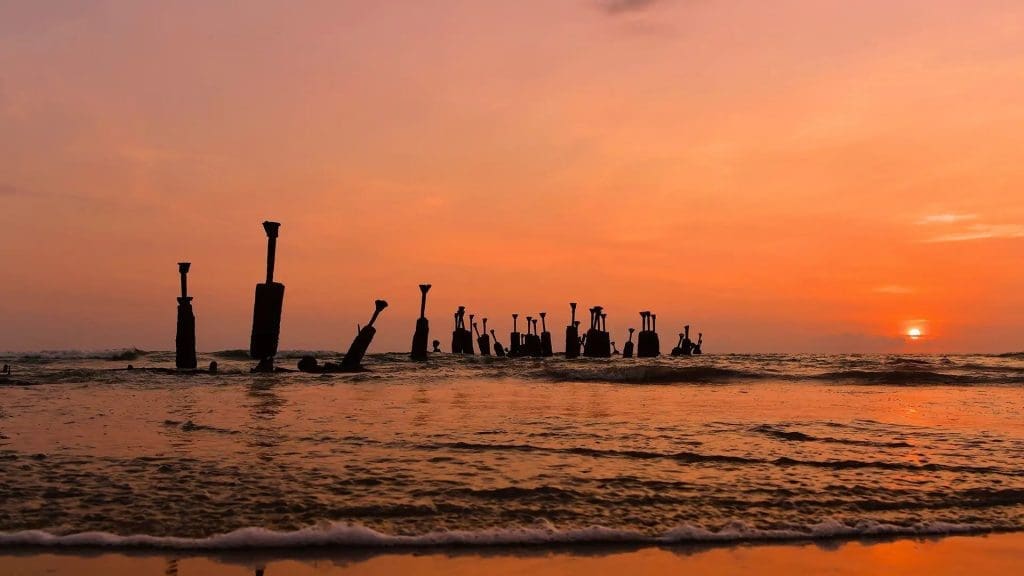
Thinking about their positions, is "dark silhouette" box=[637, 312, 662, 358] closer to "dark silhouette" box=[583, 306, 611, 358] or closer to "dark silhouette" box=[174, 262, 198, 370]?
"dark silhouette" box=[583, 306, 611, 358]

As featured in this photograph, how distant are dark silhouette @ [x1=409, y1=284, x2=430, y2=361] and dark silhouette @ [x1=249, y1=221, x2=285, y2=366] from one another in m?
13.1

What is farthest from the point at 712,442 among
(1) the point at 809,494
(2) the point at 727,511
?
(2) the point at 727,511

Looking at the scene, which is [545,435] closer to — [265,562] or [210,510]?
[210,510]

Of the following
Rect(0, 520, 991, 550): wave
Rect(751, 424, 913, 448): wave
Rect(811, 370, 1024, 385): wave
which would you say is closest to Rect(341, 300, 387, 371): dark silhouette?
Rect(811, 370, 1024, 385): wave

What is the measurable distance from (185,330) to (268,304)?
4.24m

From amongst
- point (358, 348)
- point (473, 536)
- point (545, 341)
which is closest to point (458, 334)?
point (545, 341)

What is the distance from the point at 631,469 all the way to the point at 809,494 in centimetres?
158

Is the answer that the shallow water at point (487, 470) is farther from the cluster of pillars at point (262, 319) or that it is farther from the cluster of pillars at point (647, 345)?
the cluster of pillars at point (647, 345)

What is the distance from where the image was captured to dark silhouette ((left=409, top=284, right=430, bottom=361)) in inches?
1350

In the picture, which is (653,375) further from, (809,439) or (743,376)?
(809,439)

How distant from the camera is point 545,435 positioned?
960 cm

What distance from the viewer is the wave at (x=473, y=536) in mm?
4965

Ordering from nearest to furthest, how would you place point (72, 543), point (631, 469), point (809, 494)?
1. point (72, 543)
2. point (809, 494)
3. point (631, 469)

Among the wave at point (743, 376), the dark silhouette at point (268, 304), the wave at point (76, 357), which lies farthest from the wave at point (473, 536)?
the wave at point (76, 357)
